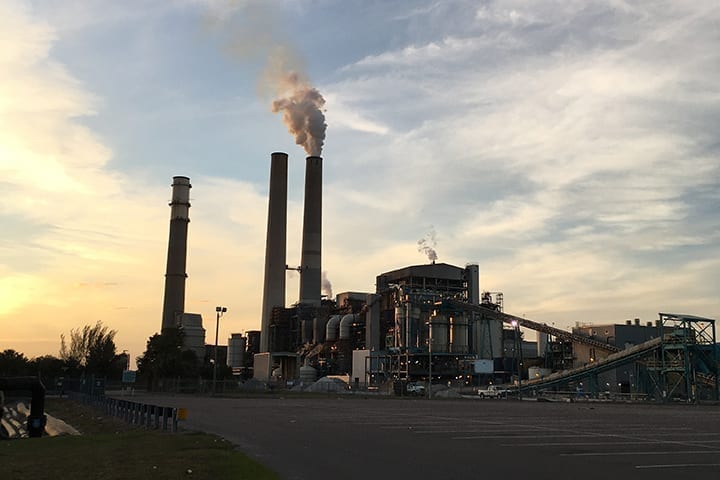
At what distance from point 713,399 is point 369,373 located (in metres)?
60.0

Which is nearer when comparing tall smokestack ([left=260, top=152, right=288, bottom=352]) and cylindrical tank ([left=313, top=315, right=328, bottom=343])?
tall smokestack ([left=260, top=152, right=288, bottom=352])

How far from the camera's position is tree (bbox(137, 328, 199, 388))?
10294 centimetres

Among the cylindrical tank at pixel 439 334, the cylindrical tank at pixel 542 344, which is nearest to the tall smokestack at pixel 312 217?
the cylindrical tank at pixel 439 334

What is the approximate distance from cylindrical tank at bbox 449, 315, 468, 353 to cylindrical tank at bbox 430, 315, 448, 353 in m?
1.85

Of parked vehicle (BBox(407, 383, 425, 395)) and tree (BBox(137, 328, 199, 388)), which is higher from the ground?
tree (BBox(137, 328, 199, 388))

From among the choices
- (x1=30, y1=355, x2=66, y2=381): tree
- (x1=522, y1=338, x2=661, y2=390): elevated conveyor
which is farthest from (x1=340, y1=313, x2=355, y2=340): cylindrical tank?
(x1=30, y1=355, x2=66, y2=381): tree

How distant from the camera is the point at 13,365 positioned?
118 meters

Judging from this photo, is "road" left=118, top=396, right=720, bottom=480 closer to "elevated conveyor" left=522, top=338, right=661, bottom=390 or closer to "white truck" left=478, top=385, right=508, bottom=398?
"elevated conveyor" left=522, top=338, right=661, bottom=390

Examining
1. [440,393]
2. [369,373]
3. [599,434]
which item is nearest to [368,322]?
[369,373]

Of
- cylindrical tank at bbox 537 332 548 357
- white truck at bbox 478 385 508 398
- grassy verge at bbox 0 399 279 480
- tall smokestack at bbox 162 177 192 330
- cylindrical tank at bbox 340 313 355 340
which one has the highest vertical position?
tall smokestack at bbox 162 177 192 330

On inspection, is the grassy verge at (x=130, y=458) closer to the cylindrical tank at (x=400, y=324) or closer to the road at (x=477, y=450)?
the road at (x=477, y=450)

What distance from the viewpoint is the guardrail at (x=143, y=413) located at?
25123mm

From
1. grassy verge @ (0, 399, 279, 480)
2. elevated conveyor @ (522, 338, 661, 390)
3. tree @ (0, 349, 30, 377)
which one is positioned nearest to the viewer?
grassy verge @ (0, 399, 279, 480)

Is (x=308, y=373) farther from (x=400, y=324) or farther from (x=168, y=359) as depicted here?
(x=168, y=359)
